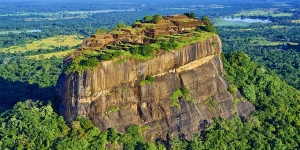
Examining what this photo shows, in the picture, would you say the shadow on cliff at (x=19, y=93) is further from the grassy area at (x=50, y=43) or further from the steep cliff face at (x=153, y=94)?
the grassy area at (x=50, y=43)

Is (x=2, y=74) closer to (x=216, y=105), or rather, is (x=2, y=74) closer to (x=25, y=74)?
(x=25, y=74)

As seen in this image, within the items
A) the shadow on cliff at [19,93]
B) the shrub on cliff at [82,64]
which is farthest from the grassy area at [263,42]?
the shrub on cliff at [82,64]

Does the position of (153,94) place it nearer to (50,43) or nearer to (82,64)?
(82,64)

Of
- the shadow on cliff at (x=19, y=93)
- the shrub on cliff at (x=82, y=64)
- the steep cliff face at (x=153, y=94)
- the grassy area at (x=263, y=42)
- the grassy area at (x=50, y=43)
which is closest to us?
the shrub on cliff at (x=82, y=64)

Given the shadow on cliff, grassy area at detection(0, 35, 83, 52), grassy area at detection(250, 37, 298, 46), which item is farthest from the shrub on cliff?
grassy area at detection(250, 37, 298, 46)

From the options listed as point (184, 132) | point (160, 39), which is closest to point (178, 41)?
point (160, 39)

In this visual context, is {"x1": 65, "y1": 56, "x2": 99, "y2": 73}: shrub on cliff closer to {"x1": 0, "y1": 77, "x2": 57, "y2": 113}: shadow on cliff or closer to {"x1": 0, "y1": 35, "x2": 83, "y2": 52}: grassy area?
{"x1": 0, "y1": 77, "x2": 57, "y2": 113}: shadow on cliff

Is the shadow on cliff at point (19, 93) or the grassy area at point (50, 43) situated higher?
the shadow on cliff at point (19, 93)
